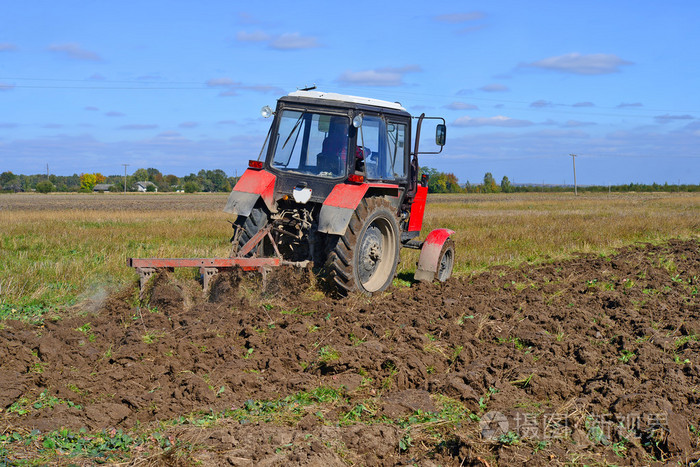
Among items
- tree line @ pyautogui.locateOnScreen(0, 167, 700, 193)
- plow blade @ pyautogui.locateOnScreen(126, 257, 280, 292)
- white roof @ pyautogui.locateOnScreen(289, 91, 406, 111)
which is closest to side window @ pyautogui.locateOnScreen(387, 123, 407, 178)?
white roof @ pyautogui.locateOnScreen(289, 91, 406, 111)

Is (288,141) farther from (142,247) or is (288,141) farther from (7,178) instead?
(7,178)

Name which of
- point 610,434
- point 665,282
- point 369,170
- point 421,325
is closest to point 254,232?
point 369,170

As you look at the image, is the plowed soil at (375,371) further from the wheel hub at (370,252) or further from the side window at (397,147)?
the side window at (397,147)

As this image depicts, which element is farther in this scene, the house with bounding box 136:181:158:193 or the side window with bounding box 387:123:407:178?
the house with bounding box 136:181:158:193

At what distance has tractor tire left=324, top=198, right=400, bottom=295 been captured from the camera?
7.25m

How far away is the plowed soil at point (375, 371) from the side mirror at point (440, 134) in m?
2.00

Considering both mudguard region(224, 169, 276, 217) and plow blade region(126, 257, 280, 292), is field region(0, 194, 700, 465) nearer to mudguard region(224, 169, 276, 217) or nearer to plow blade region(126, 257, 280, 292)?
plow blade region(126, 257, 280, 292)

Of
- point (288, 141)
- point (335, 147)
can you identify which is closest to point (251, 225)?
point (288, 141)

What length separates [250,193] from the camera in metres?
7.50

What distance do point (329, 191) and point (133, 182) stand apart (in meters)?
98.8

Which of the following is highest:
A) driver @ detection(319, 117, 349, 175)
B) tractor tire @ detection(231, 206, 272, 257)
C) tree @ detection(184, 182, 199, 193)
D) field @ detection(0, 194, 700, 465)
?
tree @ detection(184, 182, 199, 193)

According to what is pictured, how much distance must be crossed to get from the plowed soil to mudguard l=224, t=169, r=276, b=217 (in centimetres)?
92

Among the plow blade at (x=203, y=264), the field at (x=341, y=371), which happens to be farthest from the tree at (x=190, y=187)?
the plow blade at (x=203, y=264)

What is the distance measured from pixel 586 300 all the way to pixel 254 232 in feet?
13.1
